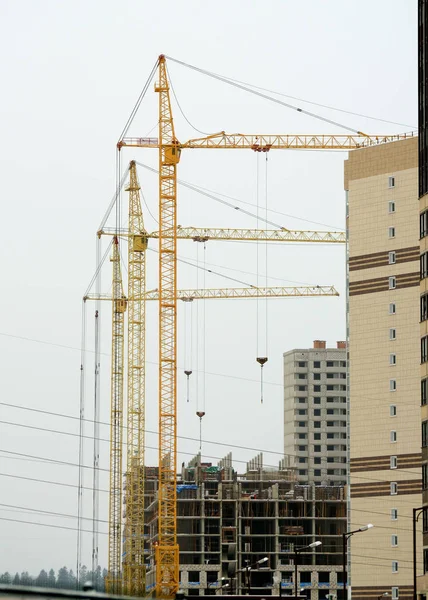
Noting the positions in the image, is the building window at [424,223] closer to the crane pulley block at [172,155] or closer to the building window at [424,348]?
the building window at [424,348]

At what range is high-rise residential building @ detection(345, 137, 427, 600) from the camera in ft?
500

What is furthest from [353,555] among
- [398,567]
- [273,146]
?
[273,146]

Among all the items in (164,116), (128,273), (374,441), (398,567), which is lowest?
(398,567)

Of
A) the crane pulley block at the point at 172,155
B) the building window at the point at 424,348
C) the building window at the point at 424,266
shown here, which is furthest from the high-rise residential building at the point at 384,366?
the building window at the point at 424,266

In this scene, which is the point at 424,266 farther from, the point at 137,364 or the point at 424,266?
the point at 137,364

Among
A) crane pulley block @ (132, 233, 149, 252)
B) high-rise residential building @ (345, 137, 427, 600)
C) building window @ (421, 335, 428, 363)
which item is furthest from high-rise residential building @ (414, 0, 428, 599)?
crane pulley block @ (132, 233, 149, 252)

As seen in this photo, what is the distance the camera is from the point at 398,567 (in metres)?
152

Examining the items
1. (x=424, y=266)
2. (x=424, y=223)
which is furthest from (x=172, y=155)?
(x=424, y=266)

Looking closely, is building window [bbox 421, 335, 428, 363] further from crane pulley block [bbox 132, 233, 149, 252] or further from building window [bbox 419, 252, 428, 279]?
crane pulley block [bbox 132, 233, 149, 252]

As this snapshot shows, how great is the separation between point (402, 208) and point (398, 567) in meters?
41.8

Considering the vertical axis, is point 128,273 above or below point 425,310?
above

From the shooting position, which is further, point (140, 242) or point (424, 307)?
point (140, 242)

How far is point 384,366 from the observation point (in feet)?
515

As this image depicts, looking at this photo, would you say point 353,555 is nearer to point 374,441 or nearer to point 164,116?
point 374,441
